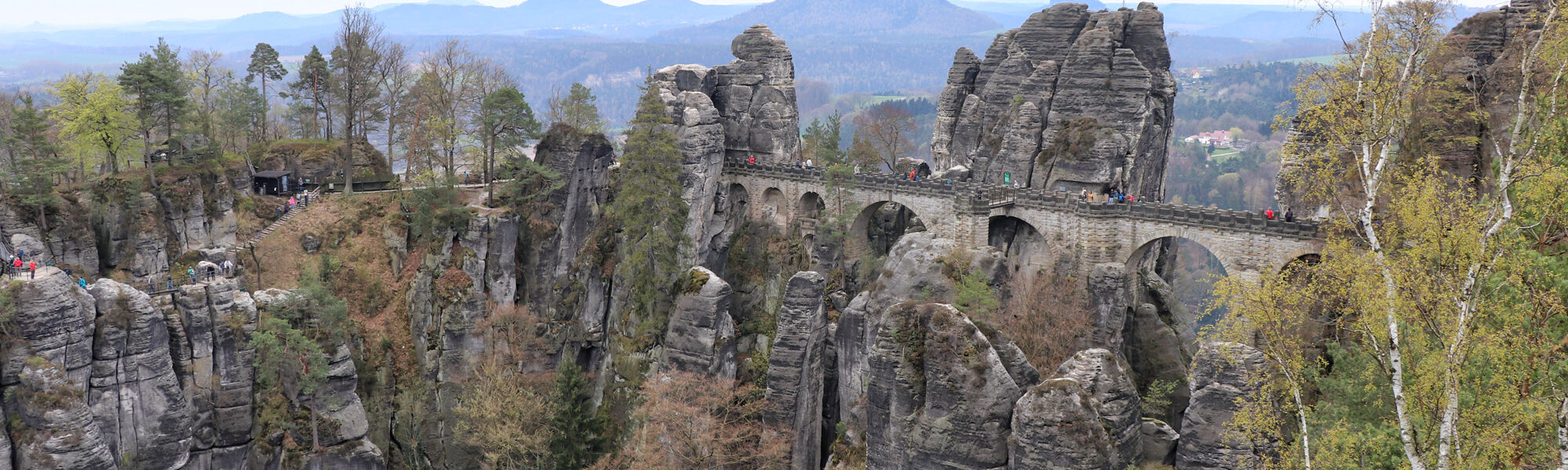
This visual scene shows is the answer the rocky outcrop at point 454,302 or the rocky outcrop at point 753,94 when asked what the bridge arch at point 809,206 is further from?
the rocky outcrop at point 454,302

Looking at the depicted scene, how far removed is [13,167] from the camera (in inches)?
1596

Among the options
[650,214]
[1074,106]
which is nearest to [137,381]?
[650,214]

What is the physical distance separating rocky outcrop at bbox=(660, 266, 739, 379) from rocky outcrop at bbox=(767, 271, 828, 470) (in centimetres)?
360

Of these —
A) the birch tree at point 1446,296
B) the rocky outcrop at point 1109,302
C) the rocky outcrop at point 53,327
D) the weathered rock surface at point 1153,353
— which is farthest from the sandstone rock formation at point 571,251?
the birch tree at point 1446,296

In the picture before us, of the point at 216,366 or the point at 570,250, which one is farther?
the point at 570,250

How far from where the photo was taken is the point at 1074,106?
47.6m

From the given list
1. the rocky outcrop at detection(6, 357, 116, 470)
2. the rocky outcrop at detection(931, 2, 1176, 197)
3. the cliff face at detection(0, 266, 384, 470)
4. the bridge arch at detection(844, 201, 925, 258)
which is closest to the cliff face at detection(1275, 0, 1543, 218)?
the rocky outcrop at detection(931, 2, 1176, 197)

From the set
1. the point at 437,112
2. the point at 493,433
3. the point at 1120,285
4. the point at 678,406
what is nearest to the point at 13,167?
the point at 437,112

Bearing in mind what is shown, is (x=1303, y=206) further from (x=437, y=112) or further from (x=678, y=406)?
(x=437, y=112)

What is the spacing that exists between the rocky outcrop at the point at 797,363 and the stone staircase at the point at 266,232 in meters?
24.9

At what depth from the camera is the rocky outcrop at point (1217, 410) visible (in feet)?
75.5

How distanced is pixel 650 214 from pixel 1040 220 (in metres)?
17.5

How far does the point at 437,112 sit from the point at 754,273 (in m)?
18.8

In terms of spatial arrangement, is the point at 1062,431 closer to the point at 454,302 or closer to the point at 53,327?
the point at 454,302
